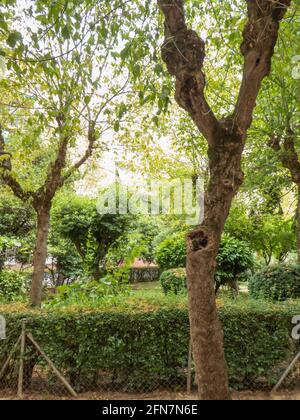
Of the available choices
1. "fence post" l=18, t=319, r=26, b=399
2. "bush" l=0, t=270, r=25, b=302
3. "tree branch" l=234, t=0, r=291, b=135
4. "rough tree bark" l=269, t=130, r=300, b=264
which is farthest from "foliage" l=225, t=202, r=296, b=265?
"tree branch" l=234, t=0, r=291, b=135

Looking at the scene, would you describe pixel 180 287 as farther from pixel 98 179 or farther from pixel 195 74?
pixel 195 74

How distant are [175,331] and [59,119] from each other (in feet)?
14.5

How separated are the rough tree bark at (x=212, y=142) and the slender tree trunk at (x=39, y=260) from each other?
4582 mm

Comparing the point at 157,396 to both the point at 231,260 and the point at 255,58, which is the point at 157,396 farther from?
the point at 231,260

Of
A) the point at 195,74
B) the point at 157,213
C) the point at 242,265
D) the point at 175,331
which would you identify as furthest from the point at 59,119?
the point at 157,213

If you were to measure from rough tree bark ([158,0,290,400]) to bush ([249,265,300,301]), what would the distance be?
5654 mm

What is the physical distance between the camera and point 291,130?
9.10 m

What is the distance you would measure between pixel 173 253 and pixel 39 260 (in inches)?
236

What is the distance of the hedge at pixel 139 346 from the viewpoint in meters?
5.38

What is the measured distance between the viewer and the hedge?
17.6ft

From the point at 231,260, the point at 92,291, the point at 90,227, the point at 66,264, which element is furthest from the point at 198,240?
the point at 66,264

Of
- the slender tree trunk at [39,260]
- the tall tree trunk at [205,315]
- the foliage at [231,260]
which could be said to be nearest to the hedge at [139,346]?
the slender tree trunk at [39,260]

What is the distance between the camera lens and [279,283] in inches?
342

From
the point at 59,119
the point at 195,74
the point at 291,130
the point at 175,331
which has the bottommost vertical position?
the point at 175,331
